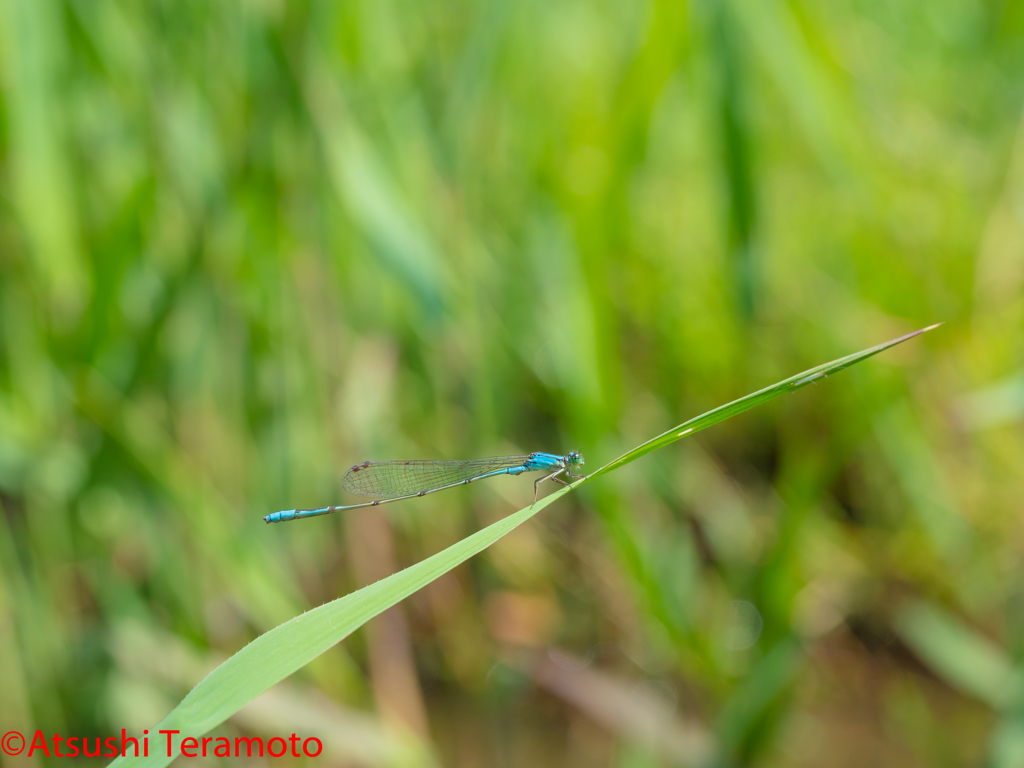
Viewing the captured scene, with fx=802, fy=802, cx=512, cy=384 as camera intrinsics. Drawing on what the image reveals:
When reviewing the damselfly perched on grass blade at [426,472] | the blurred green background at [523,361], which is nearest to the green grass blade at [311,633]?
the blurred green background at [523,361]

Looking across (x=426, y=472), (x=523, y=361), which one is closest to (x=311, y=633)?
(x=426, y=472)

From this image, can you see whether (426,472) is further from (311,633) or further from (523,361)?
(311,633)

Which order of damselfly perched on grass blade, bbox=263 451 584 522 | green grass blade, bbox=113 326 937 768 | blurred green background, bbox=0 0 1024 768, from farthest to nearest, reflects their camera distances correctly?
damselfly perched on grass blade, bbox=263 451 584 522 < blurred green background, bbox=0 0 1024 768 < green grass blade, bbox=113 326 937 768

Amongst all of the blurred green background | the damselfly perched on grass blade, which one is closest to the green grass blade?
the blurred green background

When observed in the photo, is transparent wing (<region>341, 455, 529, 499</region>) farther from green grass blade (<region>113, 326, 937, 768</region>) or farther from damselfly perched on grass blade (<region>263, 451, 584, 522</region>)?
green grass blade (<region>113, 326, 937, 768</region>)

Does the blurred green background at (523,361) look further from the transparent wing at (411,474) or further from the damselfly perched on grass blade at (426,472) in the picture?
the transparent wing at (411,474)

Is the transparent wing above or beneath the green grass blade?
beneath

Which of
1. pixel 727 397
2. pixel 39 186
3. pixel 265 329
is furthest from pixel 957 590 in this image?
pixel 39 186
